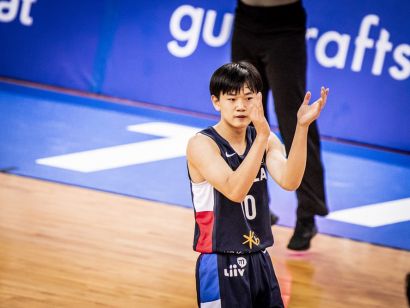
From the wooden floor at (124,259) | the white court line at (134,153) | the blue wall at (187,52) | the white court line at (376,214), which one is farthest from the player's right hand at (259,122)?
the blue wall at (187,52)

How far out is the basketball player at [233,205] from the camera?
3297 millimetres

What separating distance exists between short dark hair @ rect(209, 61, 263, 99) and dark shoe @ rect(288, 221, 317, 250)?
2.05 meters

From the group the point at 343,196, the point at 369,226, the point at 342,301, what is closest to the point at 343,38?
the point at 343,196

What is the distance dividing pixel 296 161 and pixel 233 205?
0.97 feet

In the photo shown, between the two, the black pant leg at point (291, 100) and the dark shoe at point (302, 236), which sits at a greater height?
the black pant leg at point (291, 100)

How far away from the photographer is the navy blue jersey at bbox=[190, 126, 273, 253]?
3.33 m

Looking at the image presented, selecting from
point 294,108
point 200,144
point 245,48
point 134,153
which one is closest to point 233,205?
point 200,144

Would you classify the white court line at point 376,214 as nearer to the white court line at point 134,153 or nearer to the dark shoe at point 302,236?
the dark shoe at point 302,236

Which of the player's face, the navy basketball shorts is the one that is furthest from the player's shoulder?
the navy basketball shorts

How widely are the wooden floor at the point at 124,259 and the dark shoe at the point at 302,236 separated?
0.05m

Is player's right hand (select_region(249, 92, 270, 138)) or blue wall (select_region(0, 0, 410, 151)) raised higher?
player's right hand (select_region(249, 92, 270, 138))

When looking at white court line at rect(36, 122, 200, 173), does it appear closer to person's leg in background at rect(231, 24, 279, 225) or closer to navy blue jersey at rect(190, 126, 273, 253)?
person's leg in background at rect(231, 24, 279, 225)

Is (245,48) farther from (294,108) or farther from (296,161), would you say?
(296,161)

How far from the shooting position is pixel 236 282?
10.9 feet
